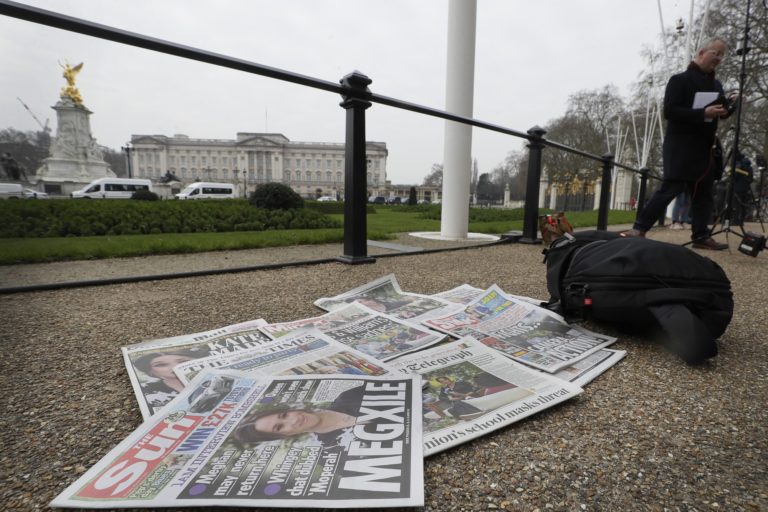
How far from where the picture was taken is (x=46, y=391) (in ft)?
2.87

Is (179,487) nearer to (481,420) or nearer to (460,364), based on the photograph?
(481,420)

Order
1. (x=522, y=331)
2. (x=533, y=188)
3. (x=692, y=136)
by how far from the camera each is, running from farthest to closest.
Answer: (x=533, y=188) < (x=692, y=136) < (x=522, y=331)

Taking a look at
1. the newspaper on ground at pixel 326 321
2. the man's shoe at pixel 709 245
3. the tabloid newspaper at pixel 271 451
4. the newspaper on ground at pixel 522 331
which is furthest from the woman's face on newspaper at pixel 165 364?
the man's shoe at pixel 709 245

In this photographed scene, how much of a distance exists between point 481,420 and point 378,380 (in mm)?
238

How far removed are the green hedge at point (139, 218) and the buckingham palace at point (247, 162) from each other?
1.42 feet

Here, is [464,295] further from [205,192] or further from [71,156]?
[71,156]

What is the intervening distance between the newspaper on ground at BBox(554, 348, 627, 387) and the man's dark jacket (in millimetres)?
2605

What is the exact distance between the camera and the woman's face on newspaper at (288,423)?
72 cm

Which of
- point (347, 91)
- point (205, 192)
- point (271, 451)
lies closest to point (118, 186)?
point (205, 192)

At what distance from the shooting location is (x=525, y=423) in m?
0.80

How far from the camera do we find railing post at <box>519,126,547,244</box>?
3.81 metres

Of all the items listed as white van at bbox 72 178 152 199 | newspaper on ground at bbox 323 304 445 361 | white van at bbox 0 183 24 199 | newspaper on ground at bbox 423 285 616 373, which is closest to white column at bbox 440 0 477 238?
newspaper on ground at bbox 423 285 616 373

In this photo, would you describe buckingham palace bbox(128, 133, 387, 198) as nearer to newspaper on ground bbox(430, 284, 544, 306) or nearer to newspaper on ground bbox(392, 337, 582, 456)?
newspaper on ground bbox(430, 284, 544, 306)

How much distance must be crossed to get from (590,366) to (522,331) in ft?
0.90
